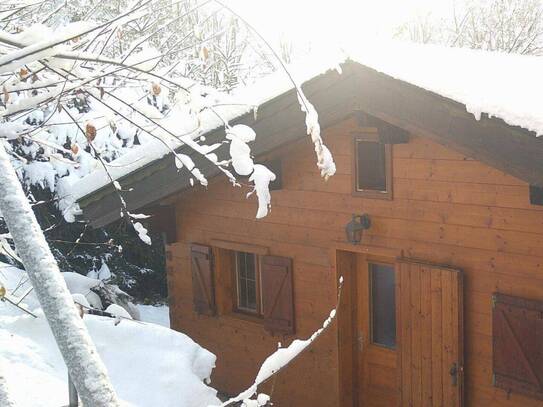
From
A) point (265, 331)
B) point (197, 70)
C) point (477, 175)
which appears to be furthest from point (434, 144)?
point (197, 70)

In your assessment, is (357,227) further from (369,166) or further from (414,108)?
(414,108)

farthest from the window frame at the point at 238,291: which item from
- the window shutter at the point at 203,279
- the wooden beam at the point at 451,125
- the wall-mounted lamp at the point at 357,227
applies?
the wooden beam at the point at 451,125

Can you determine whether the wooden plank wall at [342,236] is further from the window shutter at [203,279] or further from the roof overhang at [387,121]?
the roof overhang at [387,121]

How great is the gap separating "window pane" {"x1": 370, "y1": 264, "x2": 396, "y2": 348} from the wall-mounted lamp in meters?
0.52

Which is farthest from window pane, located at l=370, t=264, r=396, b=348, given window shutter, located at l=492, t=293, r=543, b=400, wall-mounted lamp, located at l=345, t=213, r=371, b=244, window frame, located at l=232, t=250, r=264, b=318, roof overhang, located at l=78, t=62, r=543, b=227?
roof overhang, located at l=78, t=62, r=543, b=227

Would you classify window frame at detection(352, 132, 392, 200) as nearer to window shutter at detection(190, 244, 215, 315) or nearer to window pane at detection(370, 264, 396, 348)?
window pane at detection(370, 264, 396, 348)

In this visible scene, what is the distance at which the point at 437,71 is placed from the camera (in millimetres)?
5797

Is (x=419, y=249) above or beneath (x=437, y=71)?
beneath

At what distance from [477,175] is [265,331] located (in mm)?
2966

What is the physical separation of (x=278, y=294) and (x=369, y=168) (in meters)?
1.67

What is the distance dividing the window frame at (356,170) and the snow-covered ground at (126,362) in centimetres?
201

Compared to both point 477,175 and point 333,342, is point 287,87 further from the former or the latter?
point 333,342

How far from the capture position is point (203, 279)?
7.79 metres

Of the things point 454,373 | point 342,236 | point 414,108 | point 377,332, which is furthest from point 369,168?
point 454,373
